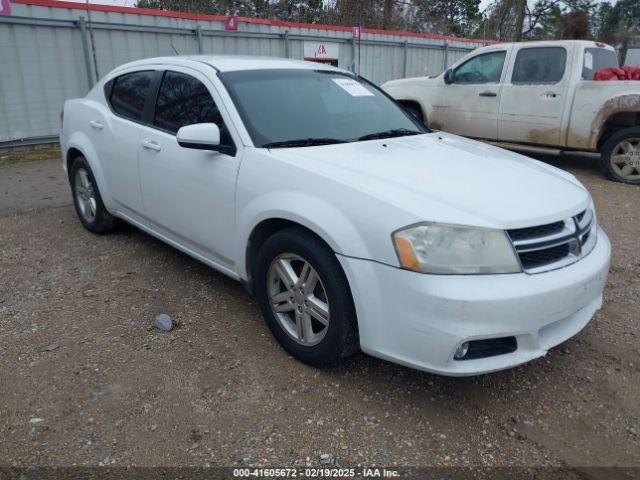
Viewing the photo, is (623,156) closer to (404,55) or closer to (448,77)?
(448,77)

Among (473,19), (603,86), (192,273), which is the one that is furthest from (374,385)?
(473,19)

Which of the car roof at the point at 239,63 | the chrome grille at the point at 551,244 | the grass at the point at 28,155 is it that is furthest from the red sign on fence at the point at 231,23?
the chrome grille at the point at 551,244

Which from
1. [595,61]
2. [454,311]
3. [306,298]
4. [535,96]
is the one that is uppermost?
[595,61]

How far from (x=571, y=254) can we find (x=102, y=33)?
9.45 m

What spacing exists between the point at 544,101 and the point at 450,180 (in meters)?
5.78

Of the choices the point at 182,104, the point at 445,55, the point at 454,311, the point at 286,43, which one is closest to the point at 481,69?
the point at 286,43

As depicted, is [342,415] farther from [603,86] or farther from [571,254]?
[603,86]

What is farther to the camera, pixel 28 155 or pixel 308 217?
pixel 28 155

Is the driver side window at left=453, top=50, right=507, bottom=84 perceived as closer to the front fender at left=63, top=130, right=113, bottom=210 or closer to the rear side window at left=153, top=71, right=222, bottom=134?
the rear side window at left=153, top=71, right=222, bottom=134

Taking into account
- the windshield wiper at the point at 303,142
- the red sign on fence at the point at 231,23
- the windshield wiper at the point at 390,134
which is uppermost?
the red sign on fence at the point at 231,23

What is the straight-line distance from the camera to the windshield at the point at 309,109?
3.30m

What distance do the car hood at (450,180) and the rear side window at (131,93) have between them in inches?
66.3

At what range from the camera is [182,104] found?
3.77 meters

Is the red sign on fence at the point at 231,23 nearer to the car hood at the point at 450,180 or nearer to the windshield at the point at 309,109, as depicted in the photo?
the windshield at the point at 309,109
